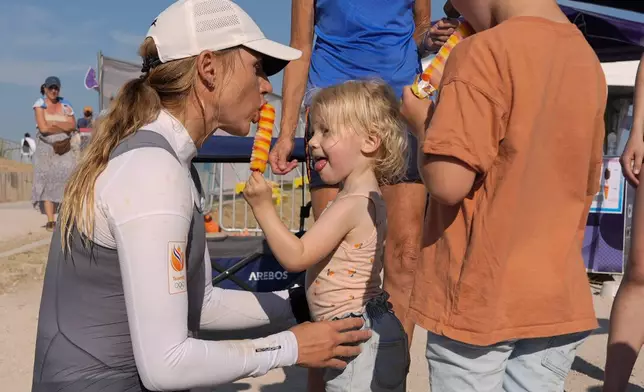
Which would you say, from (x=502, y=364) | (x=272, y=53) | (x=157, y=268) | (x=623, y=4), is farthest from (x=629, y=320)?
(x=623, y=4)

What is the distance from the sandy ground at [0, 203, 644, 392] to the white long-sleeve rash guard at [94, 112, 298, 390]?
1.75 m

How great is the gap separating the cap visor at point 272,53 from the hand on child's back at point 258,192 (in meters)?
0.35

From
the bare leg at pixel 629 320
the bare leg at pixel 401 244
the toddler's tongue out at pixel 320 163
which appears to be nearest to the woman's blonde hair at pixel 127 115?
the toddler's tongue out at pixel 320 163

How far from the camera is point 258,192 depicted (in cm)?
205

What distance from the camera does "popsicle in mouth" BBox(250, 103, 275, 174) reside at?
2096 mm

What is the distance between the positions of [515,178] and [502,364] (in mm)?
509

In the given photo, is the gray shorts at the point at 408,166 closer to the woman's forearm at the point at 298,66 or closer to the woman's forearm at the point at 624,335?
the woman's forearm at the point at 298,66

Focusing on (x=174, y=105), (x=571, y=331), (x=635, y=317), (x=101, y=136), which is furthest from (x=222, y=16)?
(x=635, y=317)

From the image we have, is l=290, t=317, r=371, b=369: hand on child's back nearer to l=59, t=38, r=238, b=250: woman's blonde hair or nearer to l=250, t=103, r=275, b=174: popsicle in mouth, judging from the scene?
l=250, t=103, r=275, b=174: popsicle in mouth

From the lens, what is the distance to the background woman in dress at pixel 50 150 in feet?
29.8

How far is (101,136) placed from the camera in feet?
5.81

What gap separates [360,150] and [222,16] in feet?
2.57

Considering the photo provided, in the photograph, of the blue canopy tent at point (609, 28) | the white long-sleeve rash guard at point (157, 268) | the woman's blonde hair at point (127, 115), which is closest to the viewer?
the white long-sleeve rash guard at point (157, 268)

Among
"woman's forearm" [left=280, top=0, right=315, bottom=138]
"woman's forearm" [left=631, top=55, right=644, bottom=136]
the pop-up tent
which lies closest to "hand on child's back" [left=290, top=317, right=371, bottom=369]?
"woman's forearm" [left=280, top=0, right=315, bottom=138]
